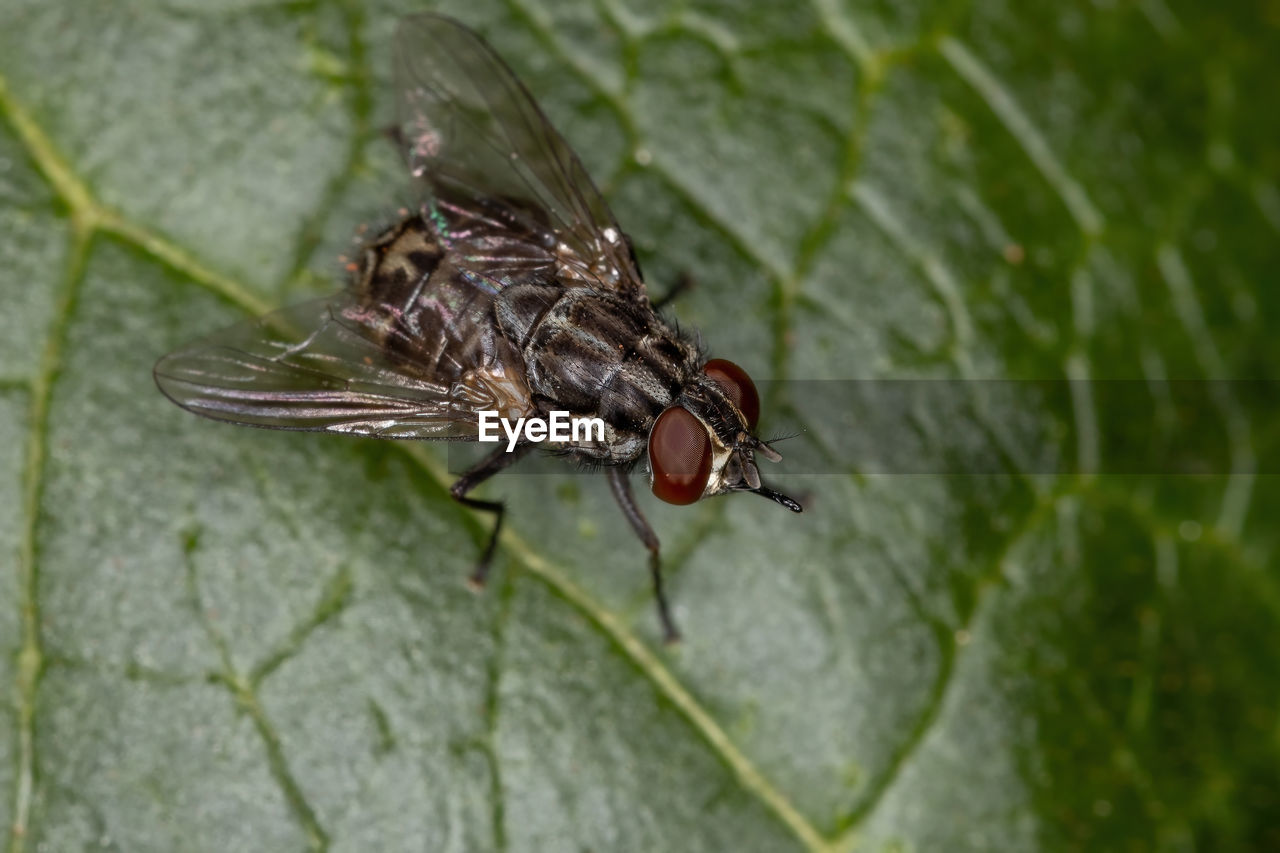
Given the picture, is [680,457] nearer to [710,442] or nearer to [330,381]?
[710,442]

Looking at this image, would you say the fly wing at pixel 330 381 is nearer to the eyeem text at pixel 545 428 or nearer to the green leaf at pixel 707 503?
the eyeem text at pixel 545 428

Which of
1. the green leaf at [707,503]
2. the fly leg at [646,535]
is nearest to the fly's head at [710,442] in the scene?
the fly leg at [646,535]

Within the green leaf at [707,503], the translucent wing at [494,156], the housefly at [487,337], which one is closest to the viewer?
the green leaf at [707,503]

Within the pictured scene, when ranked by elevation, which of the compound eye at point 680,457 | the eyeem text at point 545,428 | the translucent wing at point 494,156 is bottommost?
the eyeem text at point 545,428

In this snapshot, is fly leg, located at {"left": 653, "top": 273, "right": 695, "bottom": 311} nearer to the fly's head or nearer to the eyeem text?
the fly's head

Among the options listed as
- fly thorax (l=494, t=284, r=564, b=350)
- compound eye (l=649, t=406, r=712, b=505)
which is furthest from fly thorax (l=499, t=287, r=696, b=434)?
compound eye (l=649, t=406, r=712, b=505)

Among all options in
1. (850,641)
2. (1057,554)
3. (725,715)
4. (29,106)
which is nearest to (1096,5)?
(1057,554)

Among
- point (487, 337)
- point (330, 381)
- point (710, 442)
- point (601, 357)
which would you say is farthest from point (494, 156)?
point (710, 442)
